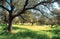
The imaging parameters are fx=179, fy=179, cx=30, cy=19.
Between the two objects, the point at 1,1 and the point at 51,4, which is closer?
the point at 51,4

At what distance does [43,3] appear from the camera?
23.1 meters

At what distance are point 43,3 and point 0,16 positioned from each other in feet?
23.1

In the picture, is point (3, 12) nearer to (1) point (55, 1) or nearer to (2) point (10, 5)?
(2) point (10, 5)

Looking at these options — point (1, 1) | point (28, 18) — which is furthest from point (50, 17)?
point (1, 1)

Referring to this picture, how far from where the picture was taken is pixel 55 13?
22500 millimetres

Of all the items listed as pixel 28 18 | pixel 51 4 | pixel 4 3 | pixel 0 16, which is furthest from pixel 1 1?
pixel 51 4

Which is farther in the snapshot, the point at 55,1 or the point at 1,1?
the point at 1,1

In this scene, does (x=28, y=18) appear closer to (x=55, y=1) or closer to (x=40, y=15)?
(x=40, y=15)

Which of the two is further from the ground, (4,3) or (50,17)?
(4,3)

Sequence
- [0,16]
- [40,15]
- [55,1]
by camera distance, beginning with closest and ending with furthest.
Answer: [55,1], [40,15], [0,16]

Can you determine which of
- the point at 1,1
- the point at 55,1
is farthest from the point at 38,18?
the point at 1,1

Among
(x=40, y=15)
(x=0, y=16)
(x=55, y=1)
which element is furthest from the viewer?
(x=0, y=16)

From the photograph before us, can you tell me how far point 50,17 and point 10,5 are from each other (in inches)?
231

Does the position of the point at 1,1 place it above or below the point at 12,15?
above
